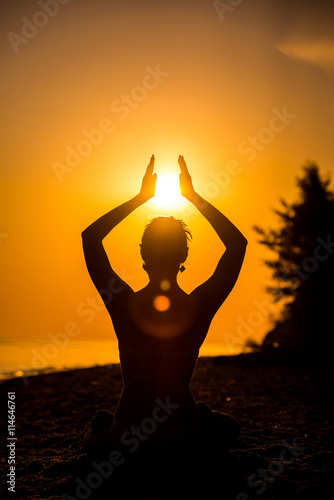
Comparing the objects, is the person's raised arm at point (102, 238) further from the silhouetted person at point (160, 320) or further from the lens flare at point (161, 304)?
the lens flare at point (161, 304)

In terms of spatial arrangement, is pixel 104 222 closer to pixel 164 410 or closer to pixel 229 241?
pixel 229 241

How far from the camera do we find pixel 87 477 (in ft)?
12.2

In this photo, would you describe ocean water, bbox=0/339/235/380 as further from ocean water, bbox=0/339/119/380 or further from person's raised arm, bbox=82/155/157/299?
person's raised arm, bbox=82/155/157/299

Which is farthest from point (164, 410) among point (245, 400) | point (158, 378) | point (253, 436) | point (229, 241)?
point (245, 400)

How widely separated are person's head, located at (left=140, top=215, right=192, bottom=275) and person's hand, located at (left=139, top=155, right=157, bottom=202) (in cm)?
21

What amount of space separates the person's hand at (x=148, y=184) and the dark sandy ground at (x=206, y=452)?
195 cm

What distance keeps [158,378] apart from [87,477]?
40.3 inches

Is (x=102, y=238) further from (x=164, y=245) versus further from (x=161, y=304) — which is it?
(x=161, y=304)

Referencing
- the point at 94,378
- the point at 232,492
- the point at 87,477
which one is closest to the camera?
the point at 232,492

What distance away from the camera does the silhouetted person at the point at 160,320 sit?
11.4 feet

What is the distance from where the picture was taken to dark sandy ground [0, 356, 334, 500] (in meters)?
3.28

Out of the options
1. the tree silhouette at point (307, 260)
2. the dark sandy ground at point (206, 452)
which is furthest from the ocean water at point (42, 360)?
the tree silhouette at point (307, 260)

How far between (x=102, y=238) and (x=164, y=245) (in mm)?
472

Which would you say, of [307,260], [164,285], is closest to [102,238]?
[164,285]
